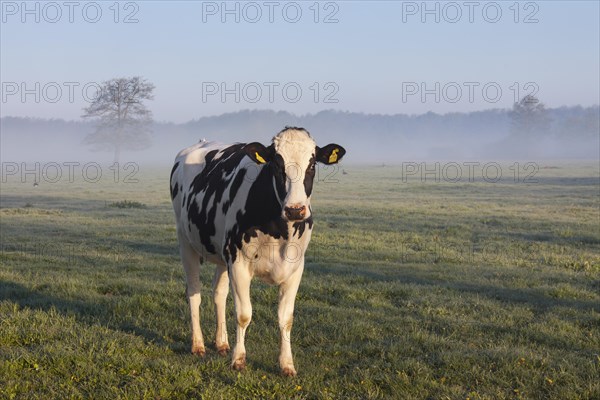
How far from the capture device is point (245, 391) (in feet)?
20.0

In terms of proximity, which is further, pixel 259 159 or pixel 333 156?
pixel 333 156

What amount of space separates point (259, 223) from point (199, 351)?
69.7 inches

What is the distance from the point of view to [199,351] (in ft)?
24.4

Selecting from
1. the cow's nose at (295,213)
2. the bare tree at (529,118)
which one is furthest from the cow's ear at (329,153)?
the bare tree at (529,118)

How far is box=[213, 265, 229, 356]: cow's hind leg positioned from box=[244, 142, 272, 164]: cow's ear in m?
1.75

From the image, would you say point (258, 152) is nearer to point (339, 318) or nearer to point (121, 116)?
point (339, 318)

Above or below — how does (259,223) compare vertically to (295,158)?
below

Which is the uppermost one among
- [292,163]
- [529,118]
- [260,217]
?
[529,118]

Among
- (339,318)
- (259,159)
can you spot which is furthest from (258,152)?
(339,318)

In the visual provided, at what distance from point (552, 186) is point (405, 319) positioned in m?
36.5

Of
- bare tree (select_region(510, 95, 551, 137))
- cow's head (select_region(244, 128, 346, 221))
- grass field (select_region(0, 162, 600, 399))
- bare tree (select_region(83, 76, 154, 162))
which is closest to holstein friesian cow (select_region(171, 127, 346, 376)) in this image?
cow's head (select_region(244, 128, 346, 221))

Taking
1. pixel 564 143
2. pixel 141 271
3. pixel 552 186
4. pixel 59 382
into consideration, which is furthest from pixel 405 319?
pixel 564 143

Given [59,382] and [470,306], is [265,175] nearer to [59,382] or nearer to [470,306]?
[59,382]

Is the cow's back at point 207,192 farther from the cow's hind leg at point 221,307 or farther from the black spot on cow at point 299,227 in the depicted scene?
the black spot on cow at point 299,227
